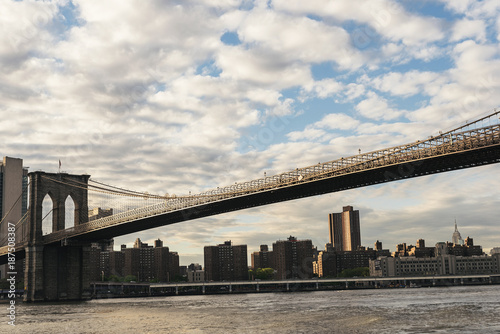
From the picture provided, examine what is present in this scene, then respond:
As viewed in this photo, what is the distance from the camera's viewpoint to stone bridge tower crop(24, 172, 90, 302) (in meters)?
70.0

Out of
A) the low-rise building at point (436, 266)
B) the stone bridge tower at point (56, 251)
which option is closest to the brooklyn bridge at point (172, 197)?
the stone bridge tower at point (56, 251)

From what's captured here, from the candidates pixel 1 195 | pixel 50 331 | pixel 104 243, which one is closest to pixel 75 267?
pixel 104 243

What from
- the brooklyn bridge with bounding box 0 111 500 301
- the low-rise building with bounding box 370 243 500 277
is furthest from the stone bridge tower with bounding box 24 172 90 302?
the low-rise building with bounding box 370 243 500 277

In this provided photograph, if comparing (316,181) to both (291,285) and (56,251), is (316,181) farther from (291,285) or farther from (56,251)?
(291,285)

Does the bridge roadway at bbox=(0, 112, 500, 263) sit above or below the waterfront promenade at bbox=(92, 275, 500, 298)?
above

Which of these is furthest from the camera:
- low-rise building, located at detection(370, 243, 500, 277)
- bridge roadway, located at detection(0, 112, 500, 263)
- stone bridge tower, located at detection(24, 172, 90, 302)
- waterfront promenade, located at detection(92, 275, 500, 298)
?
low-rise building, located at detection(370, 243, 500, 277)

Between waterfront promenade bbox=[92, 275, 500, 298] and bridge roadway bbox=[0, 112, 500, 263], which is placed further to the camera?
waterfront promenade bbox=[92, 275, 500, 298]

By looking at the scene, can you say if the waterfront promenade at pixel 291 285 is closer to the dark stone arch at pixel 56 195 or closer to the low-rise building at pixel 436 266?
the low-rise building at pixel 436 266

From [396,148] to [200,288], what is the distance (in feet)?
330

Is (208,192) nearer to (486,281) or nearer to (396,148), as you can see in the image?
(396,148)

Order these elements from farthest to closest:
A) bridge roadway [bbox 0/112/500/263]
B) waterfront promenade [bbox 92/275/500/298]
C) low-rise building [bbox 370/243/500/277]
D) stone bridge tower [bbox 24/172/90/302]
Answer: low-rise building [bbox 370/243/500/277], waterfront promenade [bbox 92/275/500/298], stone bridge tower [bbox 24/172/90/302], bridge roadway [bbox 0/112/500/263]

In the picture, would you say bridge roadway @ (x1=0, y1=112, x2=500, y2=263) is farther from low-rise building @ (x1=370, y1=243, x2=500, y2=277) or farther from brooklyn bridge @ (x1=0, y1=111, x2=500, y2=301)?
low-rise building @ (x1=370, y1=243, x2=500, y2=277)

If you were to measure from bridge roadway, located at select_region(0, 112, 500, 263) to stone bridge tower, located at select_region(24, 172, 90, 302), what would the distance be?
A: 6.84ft

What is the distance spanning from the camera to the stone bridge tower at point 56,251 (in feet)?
230
